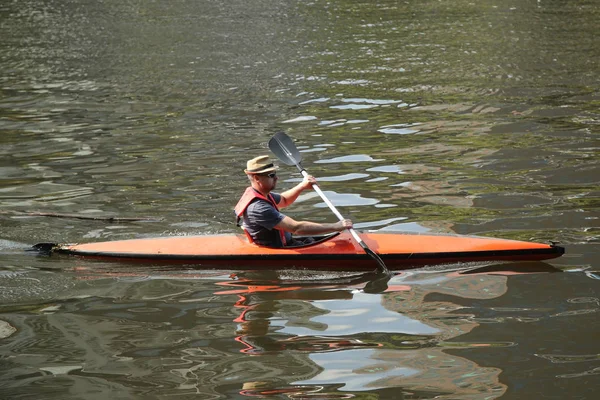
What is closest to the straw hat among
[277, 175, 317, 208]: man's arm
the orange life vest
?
the orange life vest

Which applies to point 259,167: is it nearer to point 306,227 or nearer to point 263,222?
point 263,222

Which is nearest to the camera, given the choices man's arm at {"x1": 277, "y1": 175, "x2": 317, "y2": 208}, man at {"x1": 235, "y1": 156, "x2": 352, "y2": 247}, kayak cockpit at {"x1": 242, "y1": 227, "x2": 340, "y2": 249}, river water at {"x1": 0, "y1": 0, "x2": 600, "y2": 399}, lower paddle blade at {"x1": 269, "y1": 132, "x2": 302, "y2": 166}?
river water at {"x1": 0, "y1": 0, "x2": 600, "y2": 399}

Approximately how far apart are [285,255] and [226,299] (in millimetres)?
867

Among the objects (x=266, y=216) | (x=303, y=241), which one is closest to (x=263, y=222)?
(x=266, y=216)

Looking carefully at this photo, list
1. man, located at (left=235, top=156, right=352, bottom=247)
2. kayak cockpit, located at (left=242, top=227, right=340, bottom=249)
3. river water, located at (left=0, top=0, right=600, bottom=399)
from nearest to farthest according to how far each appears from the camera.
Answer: river water, located at (left=0, top=0, right=600, bottom=399) → man, located at (left=235, top=156, right=352, bottom=247) → kayak cockpit, located at (left=242, top=227, right=340, bottom=249)

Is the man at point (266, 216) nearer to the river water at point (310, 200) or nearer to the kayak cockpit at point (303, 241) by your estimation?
the kayak cockpit at point (303, 241)

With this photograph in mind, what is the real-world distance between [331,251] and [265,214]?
69 centimetres

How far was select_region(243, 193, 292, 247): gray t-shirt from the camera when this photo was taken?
8086mm

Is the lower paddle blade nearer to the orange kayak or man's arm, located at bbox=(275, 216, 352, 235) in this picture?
the orange kayak

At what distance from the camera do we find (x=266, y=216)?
8.09m

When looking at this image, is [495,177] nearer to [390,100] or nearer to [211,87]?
[390,100]

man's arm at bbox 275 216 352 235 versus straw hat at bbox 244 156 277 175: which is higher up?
straw hat at bbox 244 156 277 175

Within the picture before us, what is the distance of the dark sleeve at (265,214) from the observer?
8.08 metres

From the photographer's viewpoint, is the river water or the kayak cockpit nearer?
the river water
